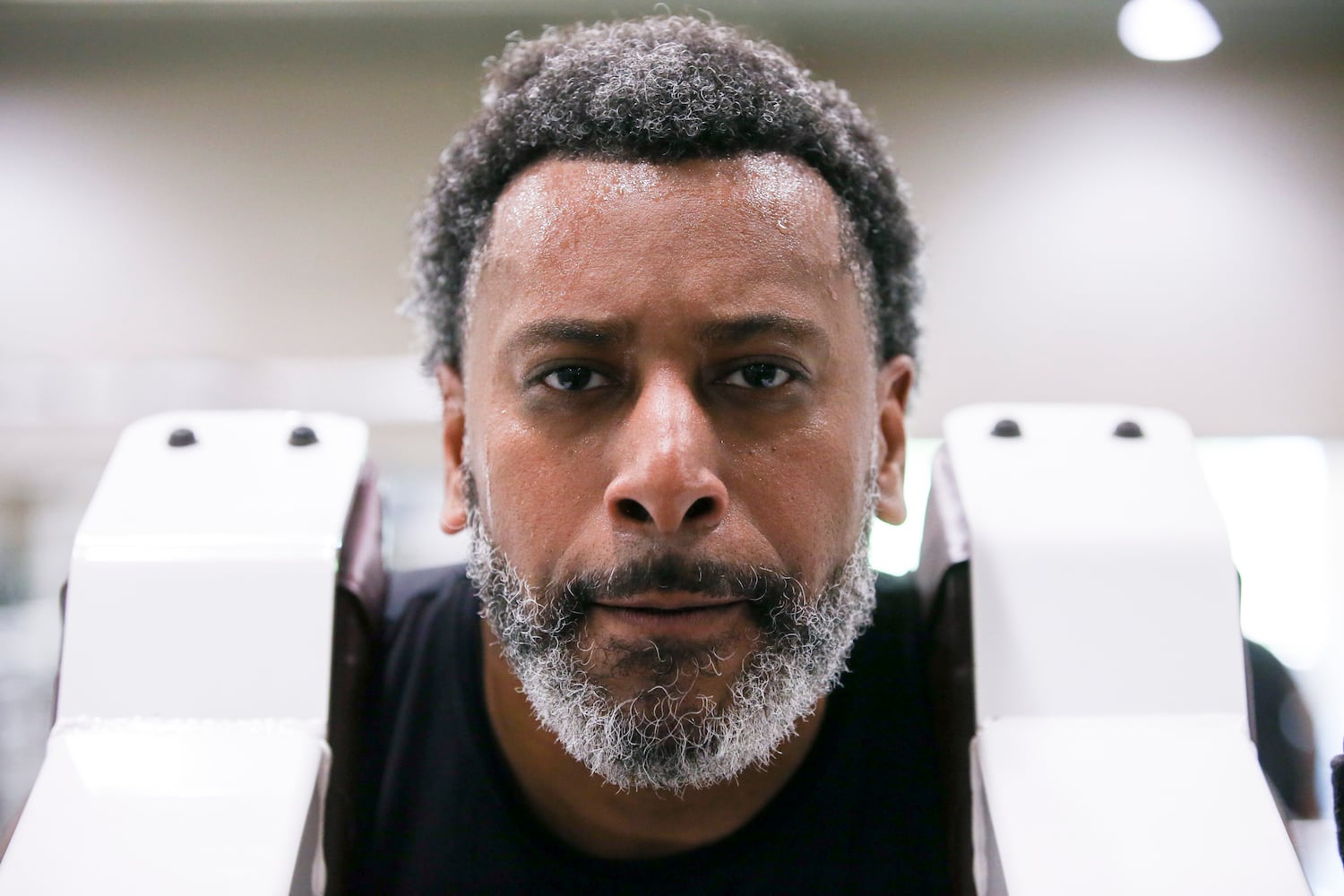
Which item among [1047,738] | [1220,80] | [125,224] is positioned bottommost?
[1047,738]

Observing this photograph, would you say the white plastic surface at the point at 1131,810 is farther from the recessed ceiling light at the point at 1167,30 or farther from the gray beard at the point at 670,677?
the recessed ceiling light at the point at 1167,30

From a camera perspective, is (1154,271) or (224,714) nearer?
(224,714)

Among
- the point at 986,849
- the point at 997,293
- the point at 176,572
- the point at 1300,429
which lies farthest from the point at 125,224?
the point at 1300,429

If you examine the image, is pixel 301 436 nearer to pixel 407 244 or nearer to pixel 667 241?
pixel 667 241

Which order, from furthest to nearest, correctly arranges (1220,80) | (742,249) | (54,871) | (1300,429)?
(1300,429) → (1220,80) → (742,249) → (54,871)

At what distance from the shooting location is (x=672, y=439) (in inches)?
24.1

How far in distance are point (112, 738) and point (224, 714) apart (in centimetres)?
7

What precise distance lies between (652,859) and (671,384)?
0.35 metres

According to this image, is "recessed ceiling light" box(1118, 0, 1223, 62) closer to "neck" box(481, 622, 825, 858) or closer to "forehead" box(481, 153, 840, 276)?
"forehead" box(481, 153, 840, 276)

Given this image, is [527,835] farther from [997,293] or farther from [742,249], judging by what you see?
[997,293]

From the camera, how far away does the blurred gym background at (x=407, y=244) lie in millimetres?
1294

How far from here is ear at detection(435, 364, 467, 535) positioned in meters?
0.81

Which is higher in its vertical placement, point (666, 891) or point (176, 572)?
point (176, 572)

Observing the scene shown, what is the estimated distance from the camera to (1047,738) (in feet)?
2.07
